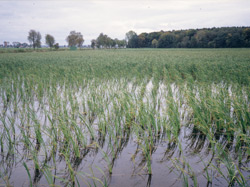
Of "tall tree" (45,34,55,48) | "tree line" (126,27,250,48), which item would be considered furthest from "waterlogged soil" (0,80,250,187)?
"tall tree" (45,34,55,48)

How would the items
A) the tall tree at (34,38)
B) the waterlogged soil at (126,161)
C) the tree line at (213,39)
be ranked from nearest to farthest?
the waterlogged soil at (126,161) → the tree line at (213,39) → the tall tree at (34,38)

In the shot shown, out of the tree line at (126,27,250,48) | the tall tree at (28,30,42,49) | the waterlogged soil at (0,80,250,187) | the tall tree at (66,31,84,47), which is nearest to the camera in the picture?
the waterlogged soil at (0,80,250,187)

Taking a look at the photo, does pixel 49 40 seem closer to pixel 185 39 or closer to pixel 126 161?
pixel 185 39

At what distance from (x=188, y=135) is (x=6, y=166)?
11.9 ft

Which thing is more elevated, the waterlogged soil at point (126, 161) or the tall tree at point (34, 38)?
the tall tree at point (34, 38)

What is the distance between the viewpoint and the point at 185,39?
7494 centimetres

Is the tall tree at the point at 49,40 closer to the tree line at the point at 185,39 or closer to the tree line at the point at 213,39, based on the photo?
the tree line at the point at 185,39

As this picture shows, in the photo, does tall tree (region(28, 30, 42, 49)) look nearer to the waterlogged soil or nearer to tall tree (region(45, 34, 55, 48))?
tall tree (region(45, 34, 55, 48))

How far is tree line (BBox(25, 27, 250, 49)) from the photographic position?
203 ft

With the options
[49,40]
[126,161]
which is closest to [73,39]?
[49,40]

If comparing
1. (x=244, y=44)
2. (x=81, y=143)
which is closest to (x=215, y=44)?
(x=244, y=44)

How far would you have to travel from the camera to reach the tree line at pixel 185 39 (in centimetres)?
6178

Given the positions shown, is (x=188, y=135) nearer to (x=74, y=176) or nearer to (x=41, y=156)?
(x=74, y=176)

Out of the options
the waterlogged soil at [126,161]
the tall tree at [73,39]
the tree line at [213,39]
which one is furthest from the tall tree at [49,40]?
the waterlogged soil at [126,161]
